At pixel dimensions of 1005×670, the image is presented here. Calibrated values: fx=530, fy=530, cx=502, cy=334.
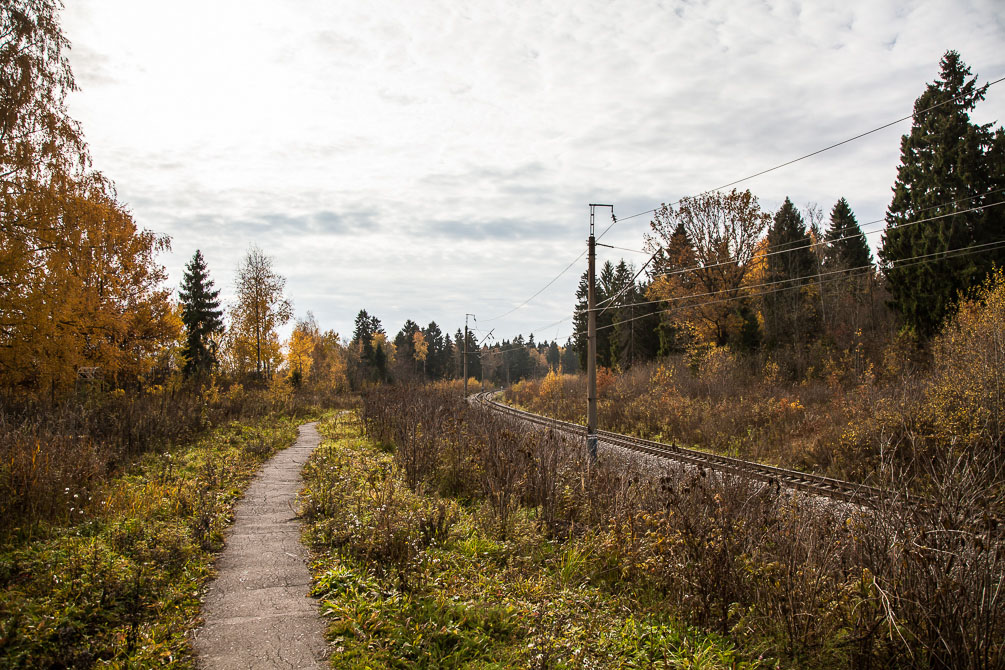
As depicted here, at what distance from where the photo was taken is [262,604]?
16.5 ft

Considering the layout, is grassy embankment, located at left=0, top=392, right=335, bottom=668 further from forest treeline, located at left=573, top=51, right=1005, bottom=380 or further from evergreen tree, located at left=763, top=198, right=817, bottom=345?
evergreen tree, located at left=763, top=198, right=817, bottom=345

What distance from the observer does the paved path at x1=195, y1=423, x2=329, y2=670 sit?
409 centimetres

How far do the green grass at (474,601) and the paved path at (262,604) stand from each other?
200 millimetres

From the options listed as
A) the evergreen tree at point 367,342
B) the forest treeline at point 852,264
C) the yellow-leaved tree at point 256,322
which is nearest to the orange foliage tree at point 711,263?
the forest treeline at point 852,264

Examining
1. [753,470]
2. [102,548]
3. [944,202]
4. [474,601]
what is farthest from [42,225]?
[944,202]

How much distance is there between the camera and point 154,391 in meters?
18.3

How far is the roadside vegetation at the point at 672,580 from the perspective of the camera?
140 inches

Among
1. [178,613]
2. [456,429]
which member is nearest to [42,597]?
[178,613]

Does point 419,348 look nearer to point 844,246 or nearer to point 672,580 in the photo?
point 844,246

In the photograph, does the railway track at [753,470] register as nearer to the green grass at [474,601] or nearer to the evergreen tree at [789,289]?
the green grass at [474,601]

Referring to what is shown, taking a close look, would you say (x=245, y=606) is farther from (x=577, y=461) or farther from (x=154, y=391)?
(x=154, y=391)

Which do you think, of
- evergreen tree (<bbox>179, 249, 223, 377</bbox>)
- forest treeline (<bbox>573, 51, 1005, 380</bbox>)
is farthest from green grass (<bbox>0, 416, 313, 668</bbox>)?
evergreen tree (<bbox>179, 249, 223, 377</bbox>)

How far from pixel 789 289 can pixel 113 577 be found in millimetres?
32435

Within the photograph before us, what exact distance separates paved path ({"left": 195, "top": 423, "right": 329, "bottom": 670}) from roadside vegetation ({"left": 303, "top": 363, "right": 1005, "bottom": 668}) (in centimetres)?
22
